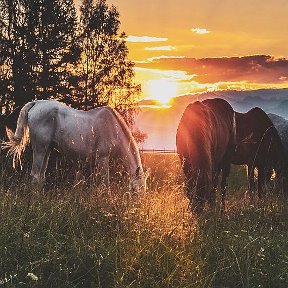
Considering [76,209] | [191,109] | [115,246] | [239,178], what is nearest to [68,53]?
[239,178]

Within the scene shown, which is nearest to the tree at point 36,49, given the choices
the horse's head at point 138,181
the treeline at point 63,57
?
the treeline at point 63,57

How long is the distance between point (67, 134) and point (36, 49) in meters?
11.1

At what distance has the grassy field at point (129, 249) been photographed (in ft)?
15.2

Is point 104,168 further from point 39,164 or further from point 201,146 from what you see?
point 201,146

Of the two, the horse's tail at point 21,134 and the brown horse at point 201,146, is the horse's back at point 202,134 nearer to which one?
the brown horse at point 201,146

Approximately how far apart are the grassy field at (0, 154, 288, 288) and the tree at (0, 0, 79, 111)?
44.5 ft

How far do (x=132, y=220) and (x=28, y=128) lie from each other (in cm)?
544

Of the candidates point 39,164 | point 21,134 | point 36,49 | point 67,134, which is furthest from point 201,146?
point 36,49

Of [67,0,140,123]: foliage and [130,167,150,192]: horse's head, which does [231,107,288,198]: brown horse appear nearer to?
[130,167,150,192]: horse's head

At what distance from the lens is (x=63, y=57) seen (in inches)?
869

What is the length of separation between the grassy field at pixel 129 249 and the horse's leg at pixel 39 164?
3.69 metres

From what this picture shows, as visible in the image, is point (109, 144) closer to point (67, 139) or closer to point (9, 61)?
point (67, 139)

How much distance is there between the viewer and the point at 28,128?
10727 millimetres

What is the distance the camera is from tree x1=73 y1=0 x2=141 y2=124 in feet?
81.7
